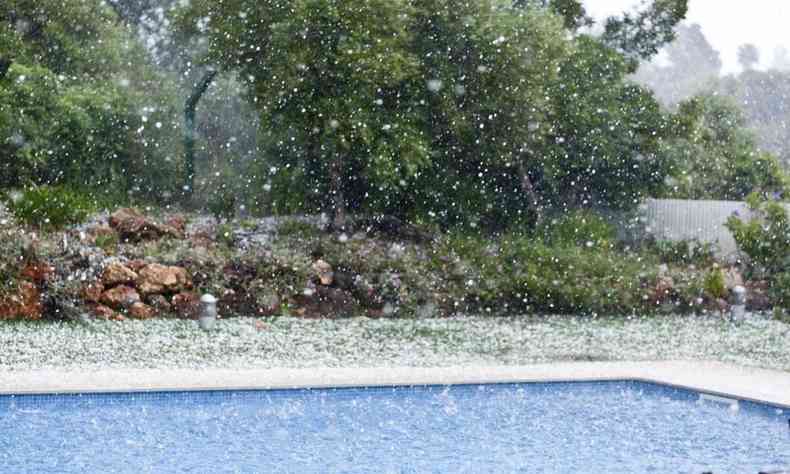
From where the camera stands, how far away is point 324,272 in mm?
14742

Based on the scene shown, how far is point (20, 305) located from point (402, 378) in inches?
215

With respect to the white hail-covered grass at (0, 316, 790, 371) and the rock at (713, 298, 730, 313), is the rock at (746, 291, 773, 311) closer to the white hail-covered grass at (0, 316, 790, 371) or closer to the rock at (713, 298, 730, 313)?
the rock at (713, 298, 730, 313)

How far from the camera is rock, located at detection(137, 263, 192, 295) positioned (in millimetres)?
13531

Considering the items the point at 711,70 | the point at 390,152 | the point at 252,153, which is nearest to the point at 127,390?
the point at 390,152

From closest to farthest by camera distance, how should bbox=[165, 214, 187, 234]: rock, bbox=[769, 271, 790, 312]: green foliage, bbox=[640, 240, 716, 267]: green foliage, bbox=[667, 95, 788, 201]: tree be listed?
bbox=[165, 214, 187, 234]: rock, bbox=[769, 271, 790, 312]: green foliage, bbox=[640, 240, 716, 267]: green foliage, bbox=[667, 95, 788, 201]: tree

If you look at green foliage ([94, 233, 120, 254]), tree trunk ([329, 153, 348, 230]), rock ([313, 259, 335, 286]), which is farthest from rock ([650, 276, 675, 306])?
green foliage ([94, 233, 120, 254])

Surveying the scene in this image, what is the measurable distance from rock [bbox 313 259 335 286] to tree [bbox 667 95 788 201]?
9.00 metres

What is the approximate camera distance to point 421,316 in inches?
574

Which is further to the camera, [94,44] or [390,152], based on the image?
[94,44]

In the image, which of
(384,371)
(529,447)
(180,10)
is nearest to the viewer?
(529,447)

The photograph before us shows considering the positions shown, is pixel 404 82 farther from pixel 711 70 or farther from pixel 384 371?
pixel 711 70

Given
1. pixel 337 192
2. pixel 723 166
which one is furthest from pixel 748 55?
pixel 337 192

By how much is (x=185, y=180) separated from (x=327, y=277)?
30.3ft

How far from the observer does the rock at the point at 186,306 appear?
13492 mm
